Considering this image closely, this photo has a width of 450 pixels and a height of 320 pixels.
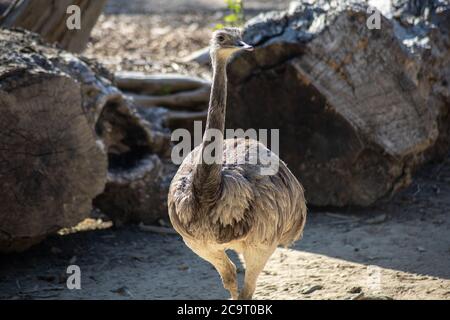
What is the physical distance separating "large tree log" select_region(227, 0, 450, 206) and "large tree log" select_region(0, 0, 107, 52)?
5.47ft

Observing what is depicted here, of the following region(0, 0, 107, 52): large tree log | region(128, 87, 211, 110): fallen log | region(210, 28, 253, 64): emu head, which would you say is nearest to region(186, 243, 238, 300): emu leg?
region(210, 28, 253, 64): emu head

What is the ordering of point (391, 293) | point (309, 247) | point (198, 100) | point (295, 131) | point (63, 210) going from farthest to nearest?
point (198, 100), point (295, 131), point (309, 247), point (63, 210), point (391, 293)

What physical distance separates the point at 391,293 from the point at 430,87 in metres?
2.25

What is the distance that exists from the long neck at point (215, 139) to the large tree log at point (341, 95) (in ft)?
6.98

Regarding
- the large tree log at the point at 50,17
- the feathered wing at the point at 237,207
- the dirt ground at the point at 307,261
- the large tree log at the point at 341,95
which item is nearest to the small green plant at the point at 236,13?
the large tree log at the point at 341,95

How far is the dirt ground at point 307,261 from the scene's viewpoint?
17.4 feet

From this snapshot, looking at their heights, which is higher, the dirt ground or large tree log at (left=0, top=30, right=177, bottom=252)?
large tree log at (left=0, top=30, right=177, bottom=252)

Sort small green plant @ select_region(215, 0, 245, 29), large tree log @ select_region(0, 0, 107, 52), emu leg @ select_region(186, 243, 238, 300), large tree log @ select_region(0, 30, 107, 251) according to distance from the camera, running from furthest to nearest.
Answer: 1. small green plant @ select_region(215, 0, 245, 29)
2. large tree log @ select_region(0, 0, 107, 52)
3. large tree log @ select_region(0, 30, 107, 251)
4. emu leg @ select_region(186, 243, 238, 300)

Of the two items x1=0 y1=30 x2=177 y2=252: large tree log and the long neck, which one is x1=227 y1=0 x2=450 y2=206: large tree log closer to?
x1=0 y1=30 x2=177 y2=252: large tree log

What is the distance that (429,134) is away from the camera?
21.0ft

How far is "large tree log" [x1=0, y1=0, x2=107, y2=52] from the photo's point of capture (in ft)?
23.2

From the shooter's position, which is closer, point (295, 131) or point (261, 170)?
point (261, 170)

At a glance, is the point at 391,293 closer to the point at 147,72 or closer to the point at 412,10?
the point at 412,10

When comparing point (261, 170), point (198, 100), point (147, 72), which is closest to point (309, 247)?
point (261, 170)
